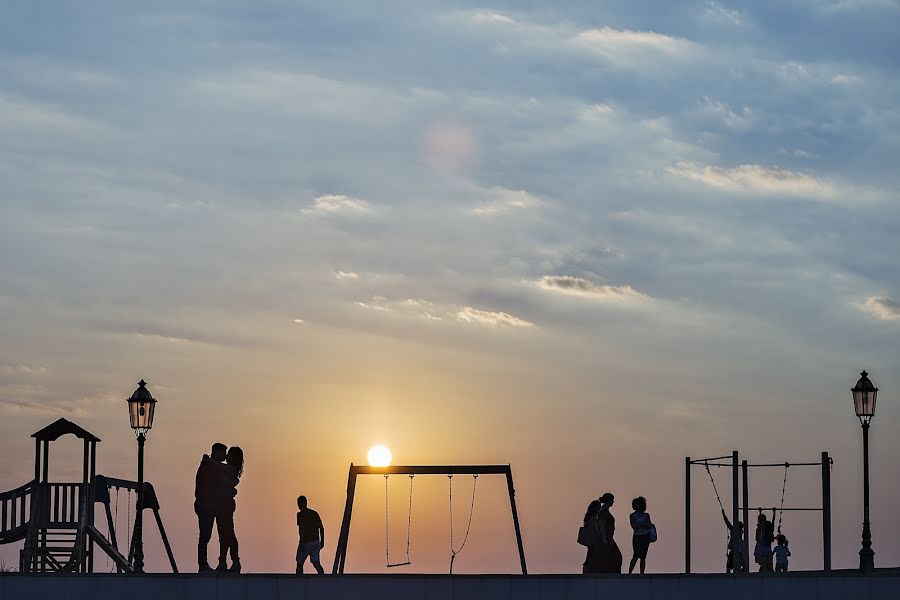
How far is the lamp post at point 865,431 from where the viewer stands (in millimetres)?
35344

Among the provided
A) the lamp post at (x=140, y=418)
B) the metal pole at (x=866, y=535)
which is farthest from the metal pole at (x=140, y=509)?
the metal pole at (x=866, y=535)

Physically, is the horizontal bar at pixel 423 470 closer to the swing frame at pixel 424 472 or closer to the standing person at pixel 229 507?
the swing frame at pixel 424 472

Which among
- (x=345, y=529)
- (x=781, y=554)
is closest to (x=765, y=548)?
(x=781, y=554)

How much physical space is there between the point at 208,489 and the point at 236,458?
852 millimetres

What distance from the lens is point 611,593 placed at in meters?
32.4

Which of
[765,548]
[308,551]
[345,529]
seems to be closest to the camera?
[308,551]

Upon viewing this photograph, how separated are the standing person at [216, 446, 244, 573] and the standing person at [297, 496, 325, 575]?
1997 mm

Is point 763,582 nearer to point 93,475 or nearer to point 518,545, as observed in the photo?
point 518,545

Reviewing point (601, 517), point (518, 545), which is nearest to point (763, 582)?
point (601, 517)

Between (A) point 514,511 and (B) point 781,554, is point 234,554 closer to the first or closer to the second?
(A) point 514,511

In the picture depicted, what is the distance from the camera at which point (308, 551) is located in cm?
3612

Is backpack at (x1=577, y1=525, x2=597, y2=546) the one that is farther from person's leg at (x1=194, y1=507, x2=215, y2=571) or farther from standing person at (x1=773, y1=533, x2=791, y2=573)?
standing person at (x1=773, y1=533, x2=791, y2=573)

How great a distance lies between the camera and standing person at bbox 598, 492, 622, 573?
35.1m

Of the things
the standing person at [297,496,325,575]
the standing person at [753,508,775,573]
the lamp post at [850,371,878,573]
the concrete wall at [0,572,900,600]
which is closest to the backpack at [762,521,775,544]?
the standing person at [753,508,775,573]
